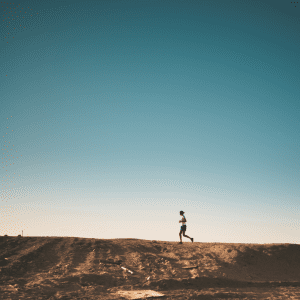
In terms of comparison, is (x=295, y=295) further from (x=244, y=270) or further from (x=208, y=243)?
(x=208, y=243)

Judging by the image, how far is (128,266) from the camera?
1047 cm

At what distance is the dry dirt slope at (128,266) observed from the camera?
847 cm

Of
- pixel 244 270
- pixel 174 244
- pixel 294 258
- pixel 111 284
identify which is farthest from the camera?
pixel 174 244

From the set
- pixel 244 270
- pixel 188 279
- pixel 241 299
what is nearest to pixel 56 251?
pixel 188 279

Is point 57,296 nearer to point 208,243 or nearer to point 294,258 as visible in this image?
point 208,243

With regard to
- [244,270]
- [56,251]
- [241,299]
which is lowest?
[241,299]

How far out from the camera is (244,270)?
11.0 m

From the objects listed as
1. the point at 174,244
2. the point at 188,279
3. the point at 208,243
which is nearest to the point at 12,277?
the point at 188,279

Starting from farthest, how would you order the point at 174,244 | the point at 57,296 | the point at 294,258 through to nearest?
the point at 174,244 → the point at 294,258 → the point at 57,296

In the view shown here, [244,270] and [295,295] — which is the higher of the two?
[244,270]

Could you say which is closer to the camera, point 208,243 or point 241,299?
point 241,299

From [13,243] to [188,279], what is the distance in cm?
838

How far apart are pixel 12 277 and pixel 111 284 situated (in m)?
3.63

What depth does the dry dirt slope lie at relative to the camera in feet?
27.8
